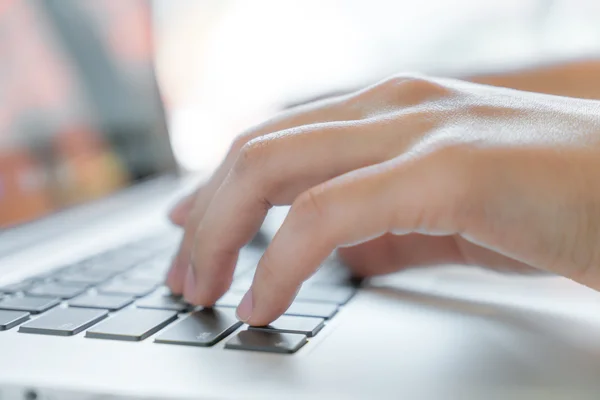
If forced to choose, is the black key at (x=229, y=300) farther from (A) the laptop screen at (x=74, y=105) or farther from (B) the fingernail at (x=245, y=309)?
(A) the laptop screen at (x=74, y=105)

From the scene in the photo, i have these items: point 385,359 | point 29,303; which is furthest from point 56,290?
point 385,359

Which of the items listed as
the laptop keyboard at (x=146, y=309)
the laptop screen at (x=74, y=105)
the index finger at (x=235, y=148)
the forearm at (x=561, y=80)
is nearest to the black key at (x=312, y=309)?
the laptop keyboard at (x=146, y=309)

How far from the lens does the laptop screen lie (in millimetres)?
744

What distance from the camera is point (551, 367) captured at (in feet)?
1.16

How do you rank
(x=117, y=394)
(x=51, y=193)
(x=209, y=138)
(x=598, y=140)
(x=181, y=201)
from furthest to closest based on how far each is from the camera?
(x=209, y=138) < (x=51, y=193) < (x=181, y=201) < (x=598, y=140) < (x=117, y=394)

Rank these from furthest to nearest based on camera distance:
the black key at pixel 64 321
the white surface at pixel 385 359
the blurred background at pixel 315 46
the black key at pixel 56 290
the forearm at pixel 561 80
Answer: the blurred background at pixel 315 46, the forearm at pixel 561 80, the black key at pixel 56 290, the black key at pixel 64 321, the white surface at pixel 385 359

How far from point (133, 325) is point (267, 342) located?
3.7 inches

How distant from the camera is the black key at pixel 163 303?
49 cm

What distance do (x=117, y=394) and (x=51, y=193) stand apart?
52cm

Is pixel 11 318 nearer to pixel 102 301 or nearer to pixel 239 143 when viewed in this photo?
pixel 102 301

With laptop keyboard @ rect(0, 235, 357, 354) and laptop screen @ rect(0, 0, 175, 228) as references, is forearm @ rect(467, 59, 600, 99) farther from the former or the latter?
laptop keyboard @ rect(0, 235, 357, 354)

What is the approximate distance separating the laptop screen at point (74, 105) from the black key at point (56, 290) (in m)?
0.18

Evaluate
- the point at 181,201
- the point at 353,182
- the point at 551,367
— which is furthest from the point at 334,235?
the point at 181,201

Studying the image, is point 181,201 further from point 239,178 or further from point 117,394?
point 117,394
